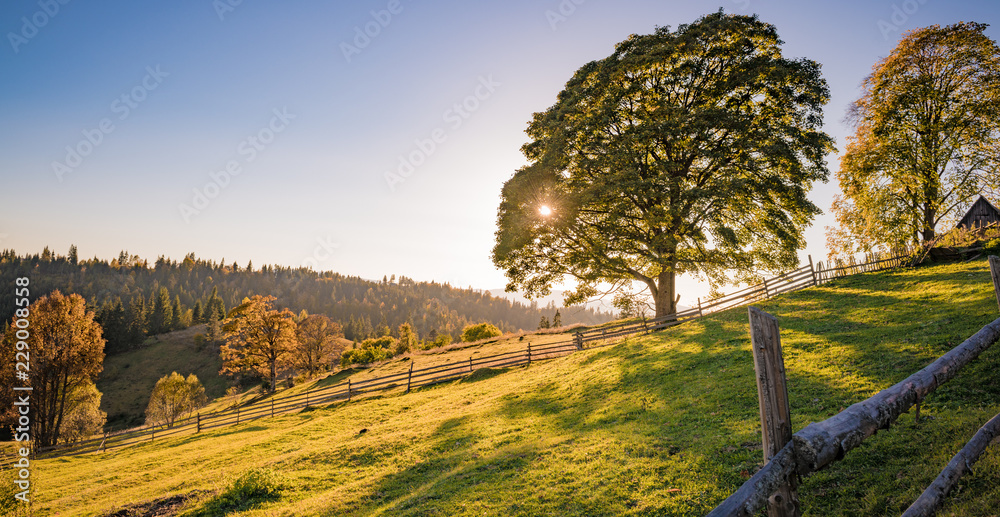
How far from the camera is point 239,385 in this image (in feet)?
259

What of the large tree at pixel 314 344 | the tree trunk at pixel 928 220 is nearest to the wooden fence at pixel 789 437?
the tree trunk at pixel 928 220

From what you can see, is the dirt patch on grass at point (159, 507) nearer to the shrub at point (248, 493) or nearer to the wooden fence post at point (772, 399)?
the shrub at point (248, 493)

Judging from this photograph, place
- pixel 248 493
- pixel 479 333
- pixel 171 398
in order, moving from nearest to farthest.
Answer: pixel 248 493 → pixel 479 333 → pixel 171 398

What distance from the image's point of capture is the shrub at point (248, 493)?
1009 cm

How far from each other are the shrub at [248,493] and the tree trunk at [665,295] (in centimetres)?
2053

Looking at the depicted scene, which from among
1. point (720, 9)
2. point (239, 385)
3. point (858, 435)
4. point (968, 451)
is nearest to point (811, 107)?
point (720, 9)

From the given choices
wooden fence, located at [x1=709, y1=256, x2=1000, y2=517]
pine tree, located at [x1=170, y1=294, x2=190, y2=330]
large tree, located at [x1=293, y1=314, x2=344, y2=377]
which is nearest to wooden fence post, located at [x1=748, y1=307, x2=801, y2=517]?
wooden fence, located at [x1=709, y1=256, x2=1000, y2=517]

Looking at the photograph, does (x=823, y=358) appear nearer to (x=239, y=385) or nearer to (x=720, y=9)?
(x=720, y=9)

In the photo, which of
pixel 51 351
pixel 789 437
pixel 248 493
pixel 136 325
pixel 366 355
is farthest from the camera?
pixel 136 325

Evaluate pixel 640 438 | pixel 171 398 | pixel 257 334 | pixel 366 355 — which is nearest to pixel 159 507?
pixel 640 438

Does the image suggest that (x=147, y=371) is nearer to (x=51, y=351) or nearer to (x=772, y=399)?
(x=51, y=351)

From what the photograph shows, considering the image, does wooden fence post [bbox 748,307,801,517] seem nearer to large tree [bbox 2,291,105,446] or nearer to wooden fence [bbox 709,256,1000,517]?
wooden fence [bbox 709,256,1000,517]

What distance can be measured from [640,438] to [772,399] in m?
7.27

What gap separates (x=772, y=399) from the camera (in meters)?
3.14
